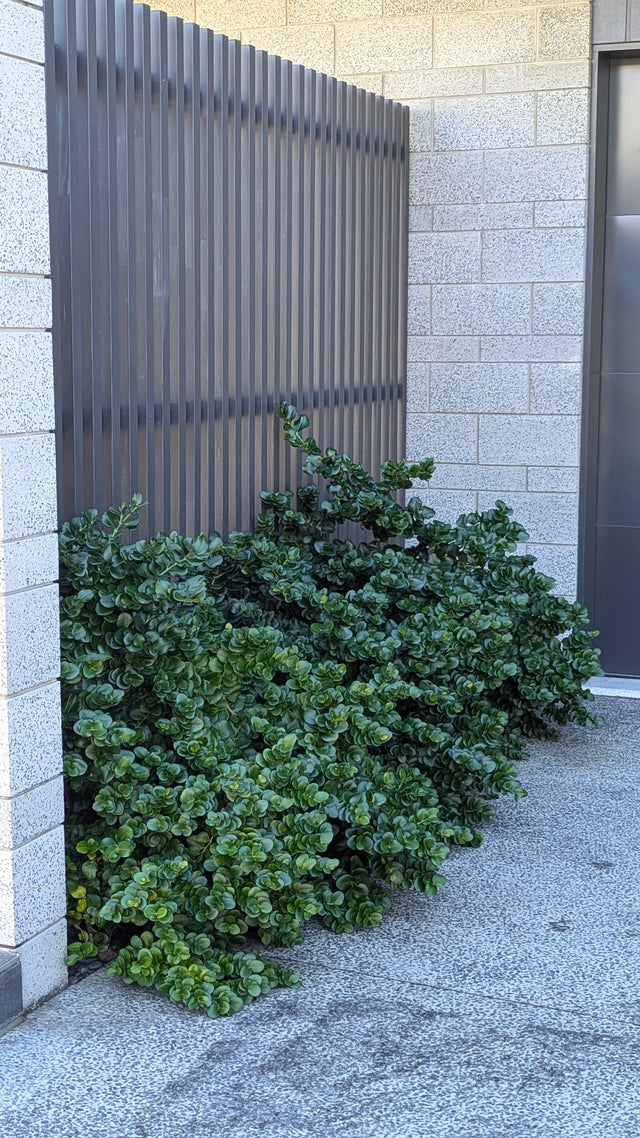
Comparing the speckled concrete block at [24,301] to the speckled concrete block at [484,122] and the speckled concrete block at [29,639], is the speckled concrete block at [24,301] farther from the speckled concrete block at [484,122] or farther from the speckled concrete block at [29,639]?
the speckled concrete block at [484,122]

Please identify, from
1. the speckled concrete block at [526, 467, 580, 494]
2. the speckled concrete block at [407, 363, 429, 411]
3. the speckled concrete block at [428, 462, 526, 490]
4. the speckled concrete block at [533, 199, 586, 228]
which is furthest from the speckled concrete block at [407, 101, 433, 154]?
the speckled concrete block at [526, 467, 580, 494]

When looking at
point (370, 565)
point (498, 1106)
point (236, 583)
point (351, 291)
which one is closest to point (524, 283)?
point (351, 291)

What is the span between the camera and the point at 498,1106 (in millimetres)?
2836

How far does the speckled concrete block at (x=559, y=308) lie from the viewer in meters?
6.27

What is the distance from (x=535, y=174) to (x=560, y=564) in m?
1.84

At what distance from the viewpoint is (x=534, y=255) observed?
20.7 feet

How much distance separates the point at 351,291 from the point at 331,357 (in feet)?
1.32

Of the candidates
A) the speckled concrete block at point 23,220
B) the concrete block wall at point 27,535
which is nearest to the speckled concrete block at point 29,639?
the concrete block wall at point 27,535

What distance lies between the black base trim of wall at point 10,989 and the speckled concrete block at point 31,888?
0.12ft

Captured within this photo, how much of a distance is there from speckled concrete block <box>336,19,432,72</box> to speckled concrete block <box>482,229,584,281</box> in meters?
0.93

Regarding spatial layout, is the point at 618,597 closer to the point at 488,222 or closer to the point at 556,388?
the point at 556,388

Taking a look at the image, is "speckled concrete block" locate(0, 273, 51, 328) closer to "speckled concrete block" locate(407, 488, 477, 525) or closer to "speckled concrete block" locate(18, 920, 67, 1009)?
"speckled concrete block" locate(18, 920, 67, 1009)

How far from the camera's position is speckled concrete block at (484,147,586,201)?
6191 mm

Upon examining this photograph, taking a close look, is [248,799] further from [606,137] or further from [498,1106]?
[606,137]
